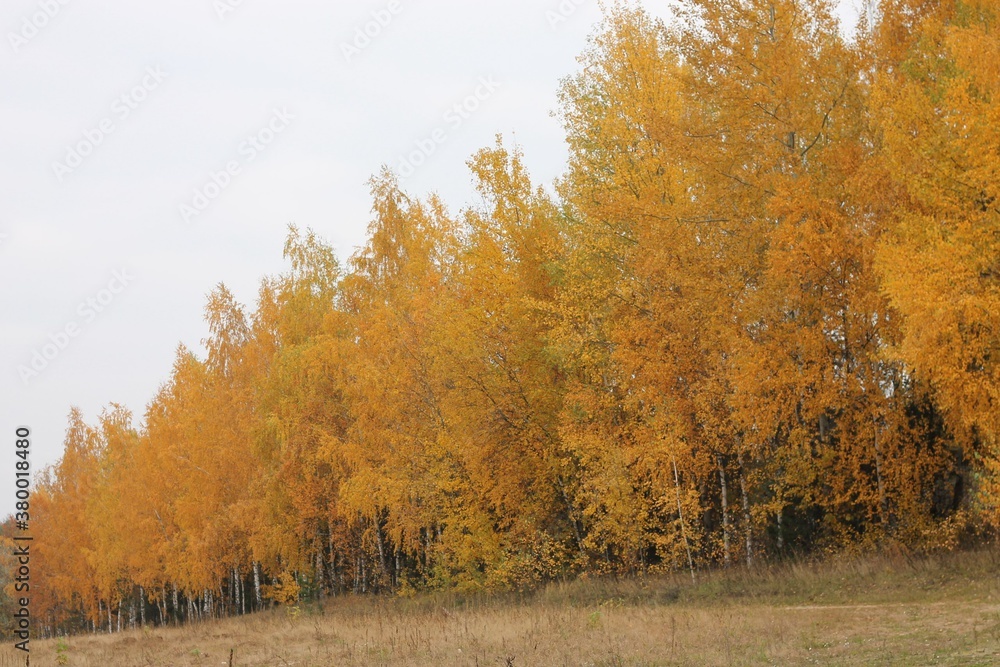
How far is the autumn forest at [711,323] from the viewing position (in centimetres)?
1602

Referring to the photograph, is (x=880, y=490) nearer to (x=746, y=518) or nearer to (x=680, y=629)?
(x=746, y=518)

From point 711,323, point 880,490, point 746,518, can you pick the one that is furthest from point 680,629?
point 711,323

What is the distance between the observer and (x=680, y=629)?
1454cm

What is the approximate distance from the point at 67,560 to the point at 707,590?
144 feet

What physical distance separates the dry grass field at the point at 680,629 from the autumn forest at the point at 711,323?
1199mm

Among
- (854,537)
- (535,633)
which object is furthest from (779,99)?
(535,633)

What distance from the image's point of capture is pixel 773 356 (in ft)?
59.9

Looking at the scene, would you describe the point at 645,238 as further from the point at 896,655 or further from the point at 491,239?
the point at 896,655

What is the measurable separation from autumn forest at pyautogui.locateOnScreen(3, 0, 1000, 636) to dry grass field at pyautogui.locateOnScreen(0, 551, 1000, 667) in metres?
1.20

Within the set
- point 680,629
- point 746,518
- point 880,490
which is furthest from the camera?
point 746,518

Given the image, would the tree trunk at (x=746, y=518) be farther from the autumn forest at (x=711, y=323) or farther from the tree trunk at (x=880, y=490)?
the tree trunk at (x=880, y=490)

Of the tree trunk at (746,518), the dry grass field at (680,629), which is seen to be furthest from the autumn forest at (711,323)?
the dry grass field at (680,629)

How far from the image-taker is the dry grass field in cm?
1182

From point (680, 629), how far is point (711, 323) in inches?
275
